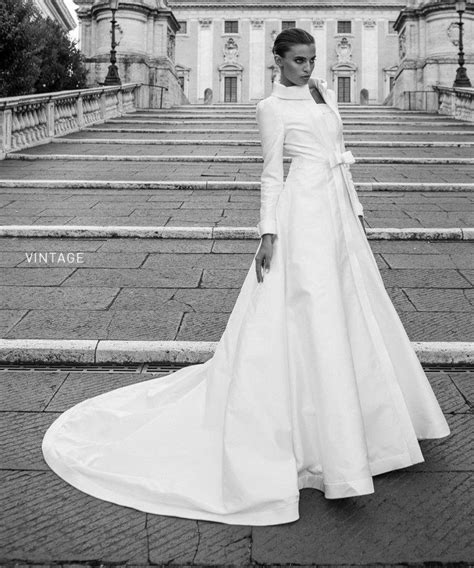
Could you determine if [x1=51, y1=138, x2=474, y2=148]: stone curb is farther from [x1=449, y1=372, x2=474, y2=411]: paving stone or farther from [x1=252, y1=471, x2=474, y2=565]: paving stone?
[x1=252, y1=471, x2=474, y2=565]: paving stone

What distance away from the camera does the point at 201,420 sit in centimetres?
296

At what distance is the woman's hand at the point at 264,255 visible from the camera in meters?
2.66

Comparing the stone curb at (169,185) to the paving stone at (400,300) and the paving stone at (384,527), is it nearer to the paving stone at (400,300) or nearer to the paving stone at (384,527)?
the paving stone at (400,300)

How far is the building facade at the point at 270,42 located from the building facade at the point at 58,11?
9.66m

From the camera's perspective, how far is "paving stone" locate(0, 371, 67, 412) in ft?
11.6

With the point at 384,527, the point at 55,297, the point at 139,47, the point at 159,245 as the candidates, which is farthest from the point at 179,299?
the point at 139,47

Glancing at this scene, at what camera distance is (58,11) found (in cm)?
5484

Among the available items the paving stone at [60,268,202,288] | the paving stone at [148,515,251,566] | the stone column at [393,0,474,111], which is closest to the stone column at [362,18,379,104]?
the stone column at [393,0,474,111]

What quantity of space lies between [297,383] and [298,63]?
1.33 metres

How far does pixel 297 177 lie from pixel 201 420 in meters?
1.20

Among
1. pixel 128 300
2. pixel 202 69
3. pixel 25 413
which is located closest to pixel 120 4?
pixel 128 300

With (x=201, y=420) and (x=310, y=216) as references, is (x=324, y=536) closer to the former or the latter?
(x=201, y=420)

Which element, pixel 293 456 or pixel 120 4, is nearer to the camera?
pixel 293 456

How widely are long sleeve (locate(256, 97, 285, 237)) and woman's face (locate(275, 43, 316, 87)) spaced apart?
123mm
